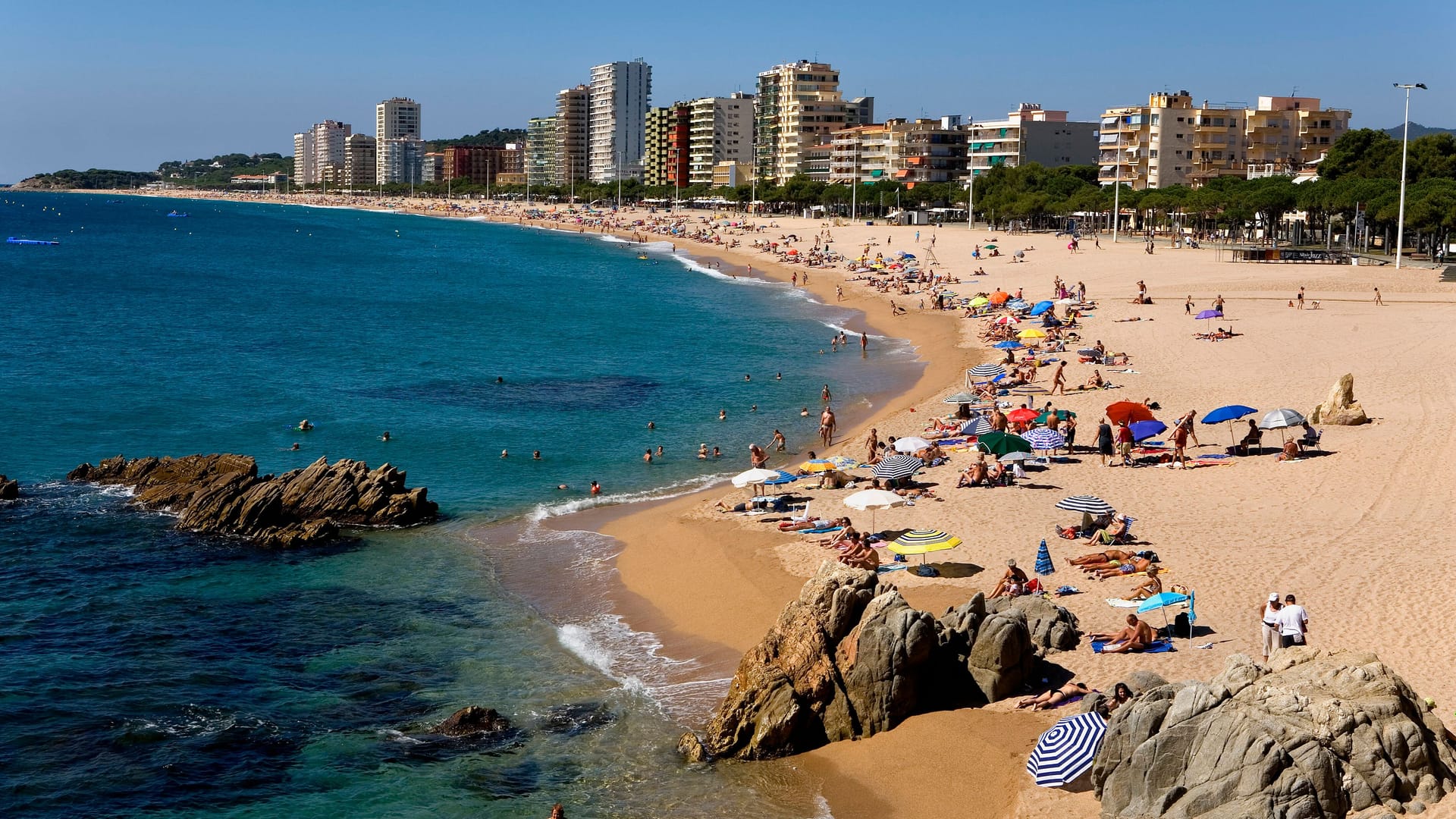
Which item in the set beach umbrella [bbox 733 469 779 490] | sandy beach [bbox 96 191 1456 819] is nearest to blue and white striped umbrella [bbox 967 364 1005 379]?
sandy beach [bbox 96 191 1456 819]

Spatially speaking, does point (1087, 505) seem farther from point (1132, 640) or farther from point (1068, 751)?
point (1068, 751)

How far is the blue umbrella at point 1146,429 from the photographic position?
2614cm

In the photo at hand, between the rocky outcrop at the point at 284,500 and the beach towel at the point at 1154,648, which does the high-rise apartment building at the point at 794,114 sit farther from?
the beach towel at the point at 1154,648

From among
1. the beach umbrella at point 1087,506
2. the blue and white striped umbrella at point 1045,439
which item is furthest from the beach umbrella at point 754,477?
the beach umbrella at point 1087,506

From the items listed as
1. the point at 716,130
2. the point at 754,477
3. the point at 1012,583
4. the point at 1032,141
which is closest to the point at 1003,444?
the point at 754,477

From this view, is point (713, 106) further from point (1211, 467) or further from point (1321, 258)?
point (1211, 467)

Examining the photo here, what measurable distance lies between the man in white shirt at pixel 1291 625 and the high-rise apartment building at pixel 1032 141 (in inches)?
4910

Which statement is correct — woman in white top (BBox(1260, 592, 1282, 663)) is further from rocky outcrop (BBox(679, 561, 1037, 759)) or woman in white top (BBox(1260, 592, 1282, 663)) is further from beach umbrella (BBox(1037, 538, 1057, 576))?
beach umbrella (BBox(1037, 538, 1057, 576))

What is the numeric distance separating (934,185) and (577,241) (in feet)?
129

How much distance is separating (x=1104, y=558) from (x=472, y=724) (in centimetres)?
986

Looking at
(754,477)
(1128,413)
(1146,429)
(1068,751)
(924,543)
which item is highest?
(1128,413)

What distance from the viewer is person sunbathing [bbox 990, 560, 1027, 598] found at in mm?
17891

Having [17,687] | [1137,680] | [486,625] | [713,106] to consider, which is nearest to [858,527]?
[486,625]

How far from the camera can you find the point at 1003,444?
2462cm
